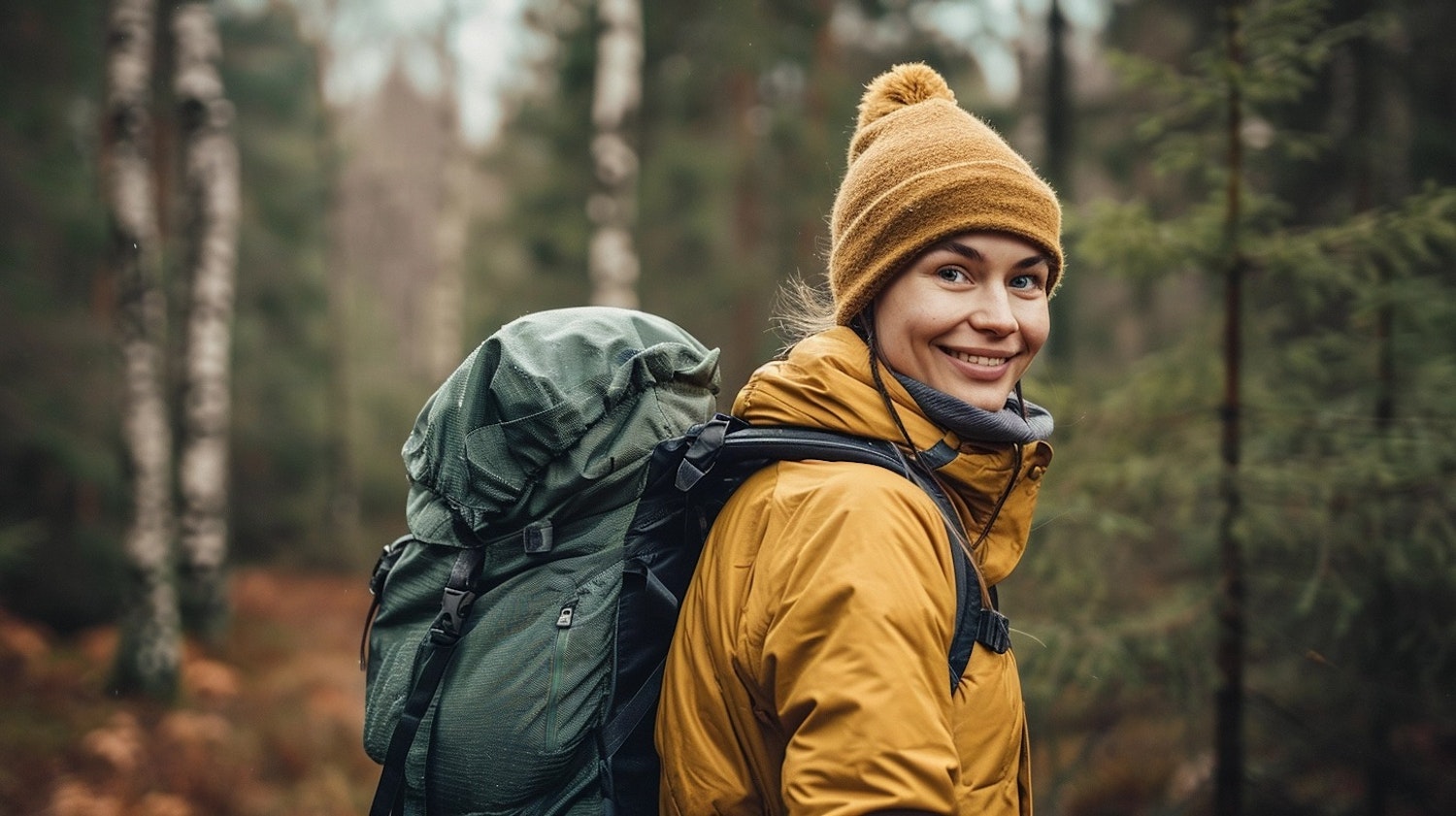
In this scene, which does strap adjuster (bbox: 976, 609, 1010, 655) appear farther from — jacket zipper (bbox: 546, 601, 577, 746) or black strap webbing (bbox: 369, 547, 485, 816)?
black strap webbing (bbox: 369, 547, 485, 816)

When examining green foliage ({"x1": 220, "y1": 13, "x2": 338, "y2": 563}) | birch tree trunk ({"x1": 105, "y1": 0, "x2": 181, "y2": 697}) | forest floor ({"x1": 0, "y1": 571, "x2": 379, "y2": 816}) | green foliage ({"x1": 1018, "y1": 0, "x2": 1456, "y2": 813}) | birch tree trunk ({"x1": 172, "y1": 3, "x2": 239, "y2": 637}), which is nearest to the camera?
green foliage ({"x1": 1018, "y1": 0, "x2": 1456, "y2": 813})

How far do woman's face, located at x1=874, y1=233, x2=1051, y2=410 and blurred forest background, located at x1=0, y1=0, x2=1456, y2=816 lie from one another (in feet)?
3.74

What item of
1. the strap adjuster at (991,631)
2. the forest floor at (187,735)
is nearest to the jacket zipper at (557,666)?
the strap adjuster at (991,631)

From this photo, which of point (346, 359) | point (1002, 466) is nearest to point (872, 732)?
point (1002, 466)

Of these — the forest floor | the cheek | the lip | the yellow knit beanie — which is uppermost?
the yellow knit beanie

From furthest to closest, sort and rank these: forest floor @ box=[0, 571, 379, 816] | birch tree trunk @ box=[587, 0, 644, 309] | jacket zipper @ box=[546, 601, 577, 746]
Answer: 1. birch tree trunk @ box=[587, 0, 644, 309]
2. forest floor @ box=[0, 571, 379, 816]
3. jacket zipper @ box=[546, 601, 577, 746]

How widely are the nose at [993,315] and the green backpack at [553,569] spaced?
1.09 ft

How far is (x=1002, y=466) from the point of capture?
1858 millimetres

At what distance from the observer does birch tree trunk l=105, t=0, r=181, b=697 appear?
7703 millimetres

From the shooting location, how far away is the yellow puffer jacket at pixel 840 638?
56.5 inches

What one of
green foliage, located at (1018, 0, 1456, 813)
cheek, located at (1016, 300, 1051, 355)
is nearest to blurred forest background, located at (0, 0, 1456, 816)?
green foliage, located at (1018, 0, 1456, 813)

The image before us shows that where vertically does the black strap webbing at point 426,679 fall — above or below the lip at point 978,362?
below

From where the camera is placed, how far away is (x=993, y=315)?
1867 mm

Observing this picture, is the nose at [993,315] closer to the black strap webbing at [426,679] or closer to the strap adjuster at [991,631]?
the strap adjuster at [991,631]
